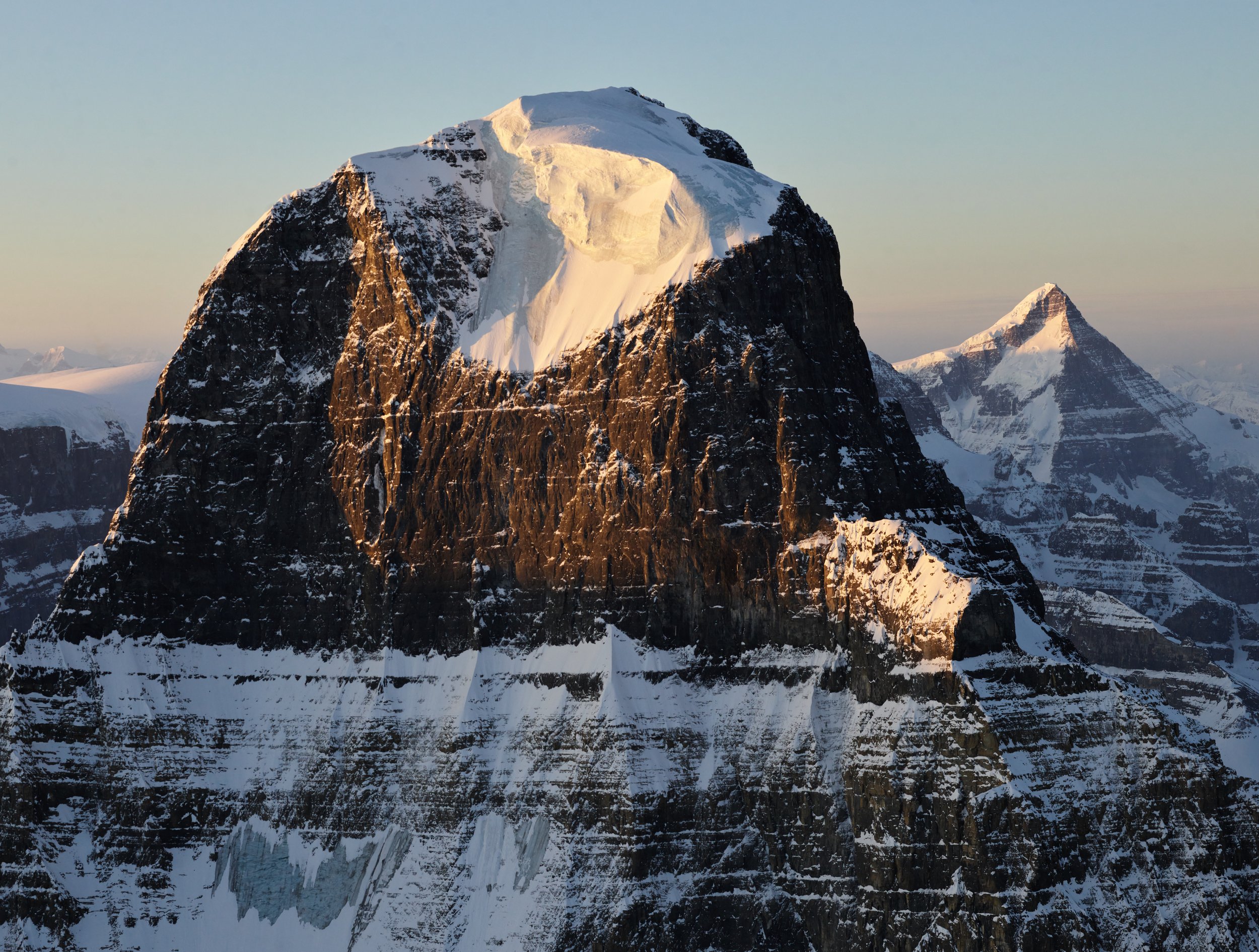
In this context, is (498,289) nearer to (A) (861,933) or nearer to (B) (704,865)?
(B) (704,865)

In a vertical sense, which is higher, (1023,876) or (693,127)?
(693,127)

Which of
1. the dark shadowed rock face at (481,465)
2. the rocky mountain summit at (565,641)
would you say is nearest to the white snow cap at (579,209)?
the rocky mountain summit at (565,641)

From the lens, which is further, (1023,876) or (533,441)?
(533,441)

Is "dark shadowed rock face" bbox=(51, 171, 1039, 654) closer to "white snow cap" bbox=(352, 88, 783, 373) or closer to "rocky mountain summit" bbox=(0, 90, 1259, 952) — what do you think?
"rocky mountain summit" bbox=(0, 90, 1259, 952)

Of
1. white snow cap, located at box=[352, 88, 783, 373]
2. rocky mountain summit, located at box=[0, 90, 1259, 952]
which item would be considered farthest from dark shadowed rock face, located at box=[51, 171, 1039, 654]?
white snow cap, located at box=[352, 88, 783, 373]

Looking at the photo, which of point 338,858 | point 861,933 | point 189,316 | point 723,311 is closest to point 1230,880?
point 861,933

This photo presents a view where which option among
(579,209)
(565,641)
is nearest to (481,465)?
(565,641)
